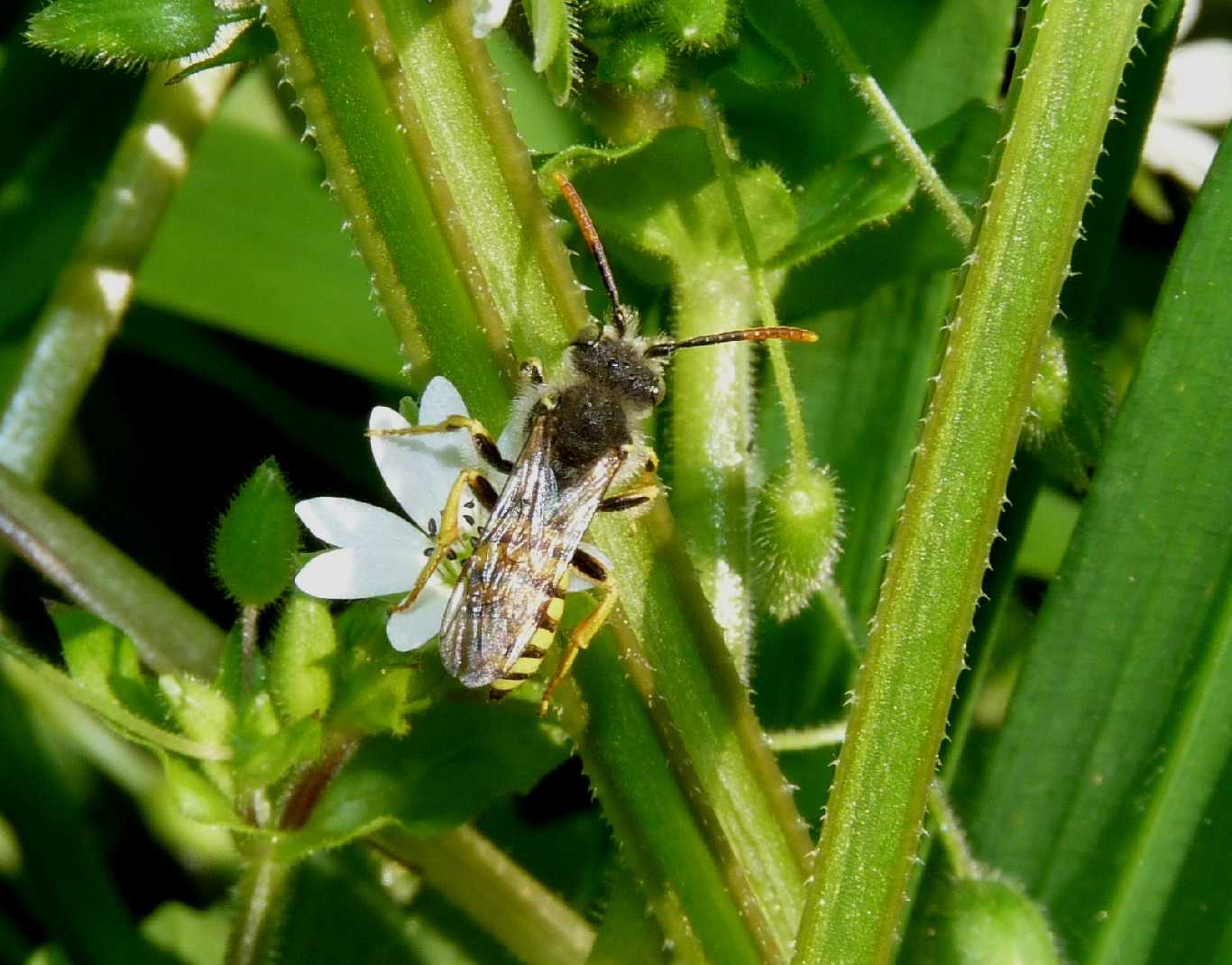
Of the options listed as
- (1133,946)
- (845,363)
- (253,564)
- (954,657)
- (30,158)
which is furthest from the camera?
(30,158)

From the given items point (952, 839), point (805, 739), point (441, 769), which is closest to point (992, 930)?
point (952, 839)

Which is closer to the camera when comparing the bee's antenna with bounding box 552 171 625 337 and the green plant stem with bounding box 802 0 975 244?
the bee's antenna with bounding box 552 171 625 337

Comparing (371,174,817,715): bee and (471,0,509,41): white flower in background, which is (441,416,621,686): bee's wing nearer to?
(371,174,817,715): bee

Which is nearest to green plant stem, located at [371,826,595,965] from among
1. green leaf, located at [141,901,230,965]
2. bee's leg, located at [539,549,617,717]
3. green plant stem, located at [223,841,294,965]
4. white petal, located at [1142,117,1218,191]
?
green plant stem, located at [223,841,294,965]

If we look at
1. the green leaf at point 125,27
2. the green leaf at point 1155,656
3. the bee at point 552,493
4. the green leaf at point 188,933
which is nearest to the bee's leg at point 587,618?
the bee at point 552,493

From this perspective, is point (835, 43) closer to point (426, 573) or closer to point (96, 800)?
point (426, 573)

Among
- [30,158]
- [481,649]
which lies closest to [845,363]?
[481,649]

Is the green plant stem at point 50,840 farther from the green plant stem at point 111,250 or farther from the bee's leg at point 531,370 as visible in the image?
A: the bee's leg at point 531,370
